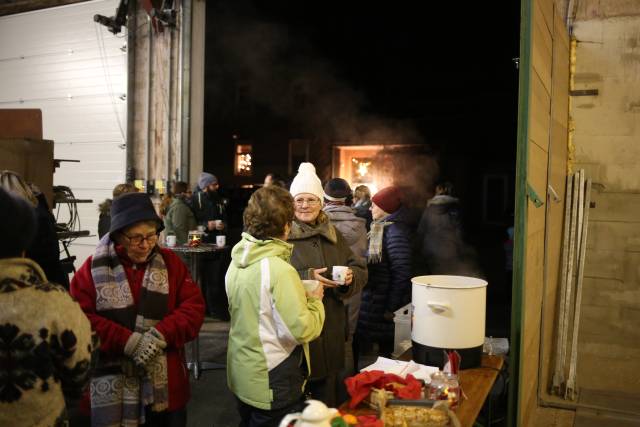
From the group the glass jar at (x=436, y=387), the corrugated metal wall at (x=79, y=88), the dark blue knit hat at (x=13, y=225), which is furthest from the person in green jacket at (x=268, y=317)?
the corrugated metal wall at (x=79, y=88)

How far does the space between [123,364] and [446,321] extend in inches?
66.8

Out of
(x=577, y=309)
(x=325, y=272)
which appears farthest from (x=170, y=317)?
(x=577, y=309)

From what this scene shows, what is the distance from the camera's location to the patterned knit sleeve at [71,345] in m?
1.87

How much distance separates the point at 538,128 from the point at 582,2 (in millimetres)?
2474

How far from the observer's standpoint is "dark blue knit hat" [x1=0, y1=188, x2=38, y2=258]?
1793 mm

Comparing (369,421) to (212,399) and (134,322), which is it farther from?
(212,399)

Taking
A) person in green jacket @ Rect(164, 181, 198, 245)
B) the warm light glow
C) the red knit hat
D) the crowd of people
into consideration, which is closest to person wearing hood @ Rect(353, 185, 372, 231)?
the red knit hat

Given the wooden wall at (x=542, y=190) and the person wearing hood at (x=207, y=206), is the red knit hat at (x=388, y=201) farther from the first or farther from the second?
the person wearing hood at (x=207, y=206)

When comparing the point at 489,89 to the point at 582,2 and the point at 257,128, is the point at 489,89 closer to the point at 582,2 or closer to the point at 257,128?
the point at 257,128

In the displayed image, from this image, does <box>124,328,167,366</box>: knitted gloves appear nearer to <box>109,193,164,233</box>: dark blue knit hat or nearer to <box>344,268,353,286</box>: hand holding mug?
<box>109,193,164,233</box>: dark blue knit hat

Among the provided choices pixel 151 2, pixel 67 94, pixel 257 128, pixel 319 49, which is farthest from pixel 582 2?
pixel 257 128

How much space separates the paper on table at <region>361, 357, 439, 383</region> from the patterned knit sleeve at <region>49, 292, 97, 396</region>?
137 centimetres

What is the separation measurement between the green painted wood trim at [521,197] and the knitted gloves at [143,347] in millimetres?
2106

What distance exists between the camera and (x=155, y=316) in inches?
110
